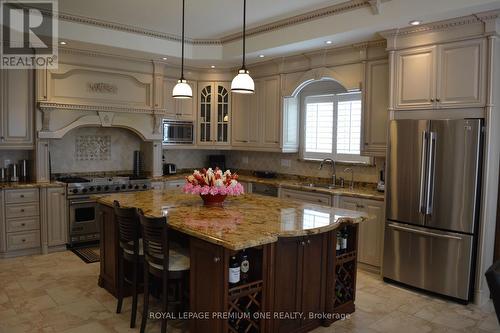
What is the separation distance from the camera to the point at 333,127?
569 cm

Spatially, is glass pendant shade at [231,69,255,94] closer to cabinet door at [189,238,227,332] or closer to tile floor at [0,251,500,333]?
cabinet door at [189,238,227,332]

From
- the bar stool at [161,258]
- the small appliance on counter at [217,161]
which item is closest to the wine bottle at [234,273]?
the bar stool at [161,258]

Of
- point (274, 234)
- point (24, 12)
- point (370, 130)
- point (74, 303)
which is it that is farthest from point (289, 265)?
point (24, 12)

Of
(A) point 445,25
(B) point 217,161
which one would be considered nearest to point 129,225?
(A) point 445,25

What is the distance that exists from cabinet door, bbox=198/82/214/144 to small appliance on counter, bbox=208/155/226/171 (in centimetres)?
59

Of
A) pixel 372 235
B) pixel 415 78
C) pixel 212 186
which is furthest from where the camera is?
pixel 372 235

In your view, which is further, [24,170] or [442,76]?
[24,170]

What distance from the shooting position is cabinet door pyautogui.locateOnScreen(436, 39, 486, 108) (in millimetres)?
3705

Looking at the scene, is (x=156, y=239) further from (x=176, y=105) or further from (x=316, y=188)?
(x=176, y=105)

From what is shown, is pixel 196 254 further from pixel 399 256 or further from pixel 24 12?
pixel 24 12

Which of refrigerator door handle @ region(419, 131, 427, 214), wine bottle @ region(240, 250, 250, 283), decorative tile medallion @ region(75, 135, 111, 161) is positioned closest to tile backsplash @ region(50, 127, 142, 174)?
decorative tile medallion @ region(75, 135, 111, 161)

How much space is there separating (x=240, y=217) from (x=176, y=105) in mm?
3698

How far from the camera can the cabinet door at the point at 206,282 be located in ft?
8.64

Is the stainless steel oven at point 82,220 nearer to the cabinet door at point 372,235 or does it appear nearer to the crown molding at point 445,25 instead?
the cabinet door at point 372,235
